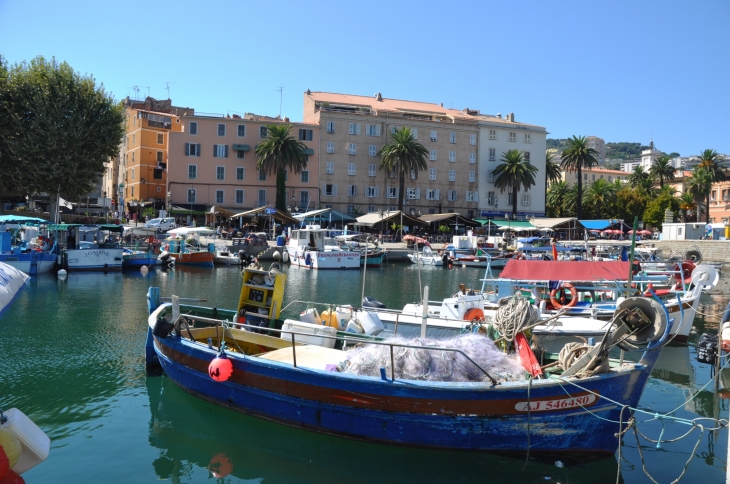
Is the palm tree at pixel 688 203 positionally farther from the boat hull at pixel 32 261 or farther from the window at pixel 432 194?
the boat hull at pixel 32 261

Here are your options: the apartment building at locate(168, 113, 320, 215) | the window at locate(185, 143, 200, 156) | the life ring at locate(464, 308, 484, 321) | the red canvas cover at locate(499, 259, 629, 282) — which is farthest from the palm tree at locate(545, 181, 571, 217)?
the life ring at locate(464, 308, 484, 321)

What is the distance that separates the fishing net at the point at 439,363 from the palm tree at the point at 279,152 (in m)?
48.4

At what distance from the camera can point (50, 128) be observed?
40156 mm

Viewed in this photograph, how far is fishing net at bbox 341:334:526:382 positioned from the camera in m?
9.64

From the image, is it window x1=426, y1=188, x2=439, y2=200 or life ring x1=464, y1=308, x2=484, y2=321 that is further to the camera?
window x1=426, y1=188, x2=439, y2=200

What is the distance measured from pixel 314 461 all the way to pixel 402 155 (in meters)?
51.8

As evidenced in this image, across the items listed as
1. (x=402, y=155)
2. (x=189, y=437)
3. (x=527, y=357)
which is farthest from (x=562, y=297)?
(x=402, y=155)

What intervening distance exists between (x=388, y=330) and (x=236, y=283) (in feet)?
61.0

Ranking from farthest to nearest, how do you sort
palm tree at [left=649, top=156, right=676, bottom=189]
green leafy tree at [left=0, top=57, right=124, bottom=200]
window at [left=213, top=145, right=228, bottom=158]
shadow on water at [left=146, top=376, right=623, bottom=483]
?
1. palm tree at [left=649, top=156, right=676, bottom=189]
2. window at [left=213, top=145, right=228, bottom=158]
3. green leafy tree at [left=0, top=57, right=124, bottom=200]
4. shadow on water at [left=146, top=376, right=623, bottom=483]

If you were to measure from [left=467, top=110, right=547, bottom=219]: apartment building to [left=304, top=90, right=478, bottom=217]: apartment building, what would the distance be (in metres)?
1.10

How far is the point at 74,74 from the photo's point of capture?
42.6 metres

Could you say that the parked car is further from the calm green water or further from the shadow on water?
the shadow on water

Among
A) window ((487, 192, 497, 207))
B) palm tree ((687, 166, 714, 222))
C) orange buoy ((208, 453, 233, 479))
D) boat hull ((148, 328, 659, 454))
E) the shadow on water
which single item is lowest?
orange buoy ((208, 453, 233, 479))

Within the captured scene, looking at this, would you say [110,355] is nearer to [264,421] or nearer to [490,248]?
[264,421]
